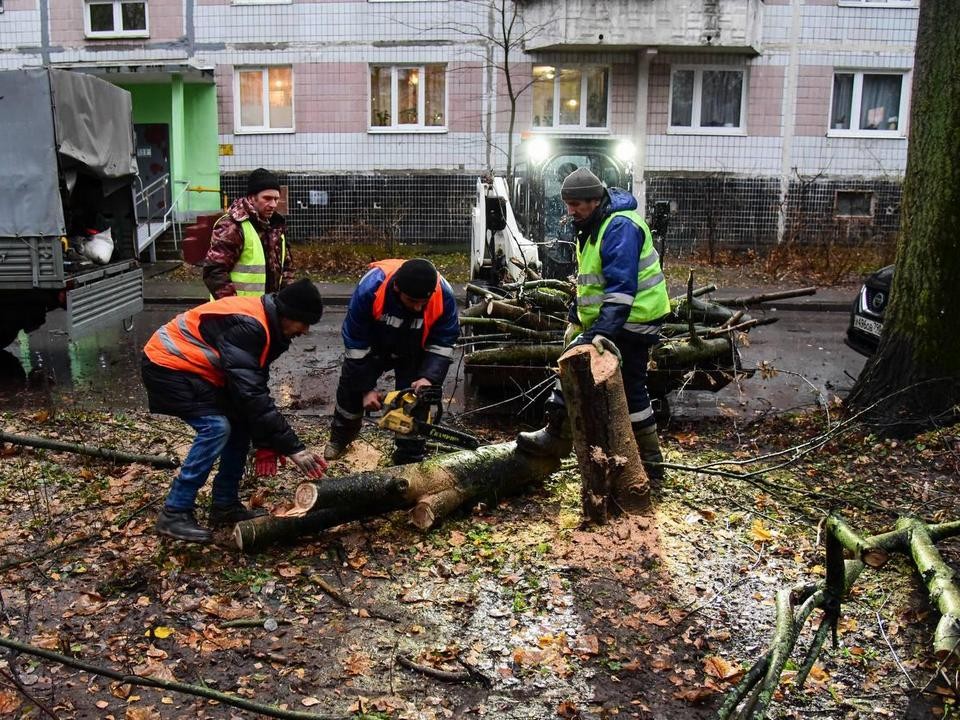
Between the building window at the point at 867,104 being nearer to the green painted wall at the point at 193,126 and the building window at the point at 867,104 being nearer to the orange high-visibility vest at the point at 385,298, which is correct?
the green painted wall at the point at 193,126

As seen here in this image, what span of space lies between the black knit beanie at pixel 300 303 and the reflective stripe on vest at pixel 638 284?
5.77 ft

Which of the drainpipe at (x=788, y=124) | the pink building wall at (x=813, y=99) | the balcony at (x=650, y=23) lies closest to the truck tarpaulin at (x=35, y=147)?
the balcony at (x=650, y=23)

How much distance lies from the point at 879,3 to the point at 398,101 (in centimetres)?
1059

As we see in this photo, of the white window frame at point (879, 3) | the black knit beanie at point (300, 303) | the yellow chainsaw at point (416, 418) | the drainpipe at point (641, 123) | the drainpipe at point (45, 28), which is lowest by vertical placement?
the yellow chainsaw at point (416, 418)

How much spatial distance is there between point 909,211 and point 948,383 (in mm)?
1225

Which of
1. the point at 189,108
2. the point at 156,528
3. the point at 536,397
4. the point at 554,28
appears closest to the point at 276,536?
the point at 156,528

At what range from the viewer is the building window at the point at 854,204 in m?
19.6

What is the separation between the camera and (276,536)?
4.45 m

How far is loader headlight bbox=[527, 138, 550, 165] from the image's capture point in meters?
10.2

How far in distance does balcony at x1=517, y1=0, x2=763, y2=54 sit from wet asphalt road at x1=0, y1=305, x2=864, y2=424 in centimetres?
876

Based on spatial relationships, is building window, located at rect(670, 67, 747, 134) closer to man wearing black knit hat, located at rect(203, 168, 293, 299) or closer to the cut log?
man wearing black knit hat, located at rect(203, 168, 293, 299)

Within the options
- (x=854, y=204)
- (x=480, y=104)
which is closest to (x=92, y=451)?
(x=480, y=104)

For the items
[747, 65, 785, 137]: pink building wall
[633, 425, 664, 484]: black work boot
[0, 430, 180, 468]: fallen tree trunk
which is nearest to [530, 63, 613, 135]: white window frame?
[747, 65, 785, 137]: pink building wall

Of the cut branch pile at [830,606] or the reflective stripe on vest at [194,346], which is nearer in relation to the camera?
the cut branch pile at [830,606]
